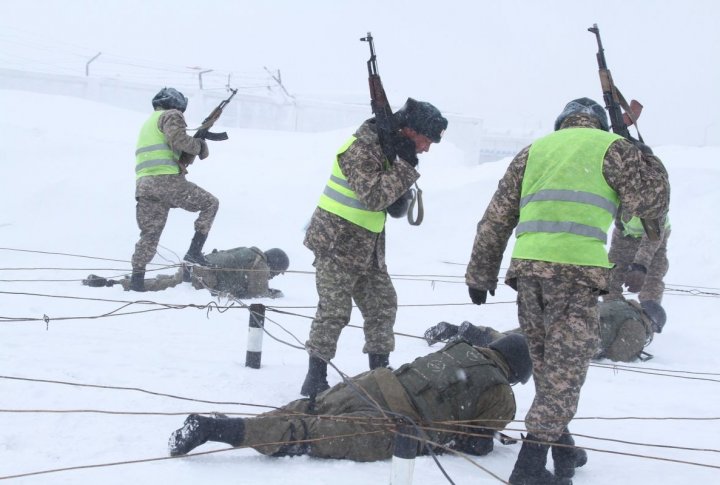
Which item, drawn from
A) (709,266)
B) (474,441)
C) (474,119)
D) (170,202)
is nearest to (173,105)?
(170,202)

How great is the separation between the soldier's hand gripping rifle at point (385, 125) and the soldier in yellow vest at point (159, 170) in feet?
9.75

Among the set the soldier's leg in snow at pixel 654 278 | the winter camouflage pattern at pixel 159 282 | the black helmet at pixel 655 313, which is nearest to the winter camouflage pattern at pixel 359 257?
the black helmet at pixel 655 313

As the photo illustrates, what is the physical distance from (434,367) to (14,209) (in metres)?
8.09

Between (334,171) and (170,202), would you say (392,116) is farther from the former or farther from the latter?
(170,202)

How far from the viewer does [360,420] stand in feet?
9.58

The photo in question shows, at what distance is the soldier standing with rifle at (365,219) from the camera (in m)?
3.59

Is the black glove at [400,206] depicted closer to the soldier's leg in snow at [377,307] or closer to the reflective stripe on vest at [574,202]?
the soldier's leg in snow at [377,307]

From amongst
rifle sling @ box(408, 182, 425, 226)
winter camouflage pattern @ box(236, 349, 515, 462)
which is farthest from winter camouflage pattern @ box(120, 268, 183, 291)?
winter camouflage pattern @ box(236, 349, 515, 462)

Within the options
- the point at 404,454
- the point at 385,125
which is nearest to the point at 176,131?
the point at 385,125

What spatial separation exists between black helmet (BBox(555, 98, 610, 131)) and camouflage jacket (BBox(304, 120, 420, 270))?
82 centimetres

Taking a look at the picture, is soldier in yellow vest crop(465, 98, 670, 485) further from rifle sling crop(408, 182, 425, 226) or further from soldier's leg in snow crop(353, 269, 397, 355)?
soldier's leg in snow crop(353, 269, 397, 355)

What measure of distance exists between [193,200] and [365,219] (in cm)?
346

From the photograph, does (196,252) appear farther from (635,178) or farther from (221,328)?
(635,178)

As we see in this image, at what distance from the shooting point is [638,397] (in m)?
4.51
